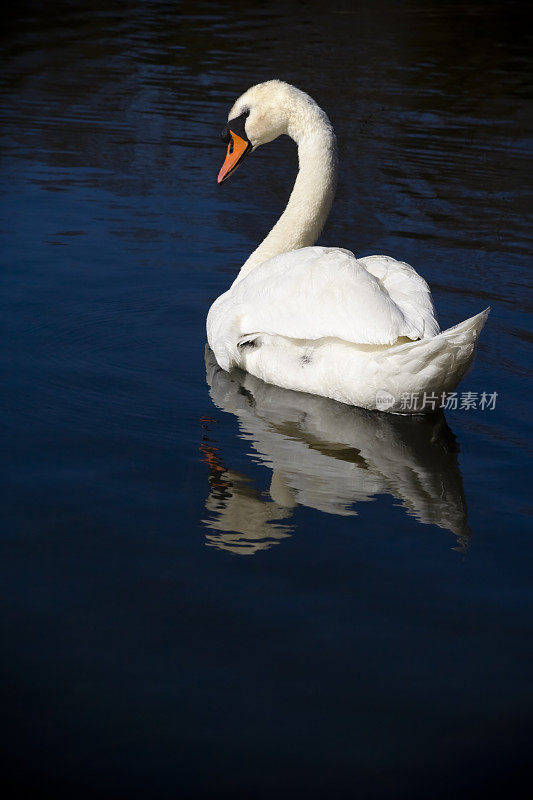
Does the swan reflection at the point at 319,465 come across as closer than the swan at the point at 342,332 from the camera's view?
Yes

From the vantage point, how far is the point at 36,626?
12.2 feet

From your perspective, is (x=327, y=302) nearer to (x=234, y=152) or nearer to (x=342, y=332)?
(x=342, y=332)

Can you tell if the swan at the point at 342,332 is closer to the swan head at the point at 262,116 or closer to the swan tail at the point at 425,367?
the swan tail at the point at 425,367

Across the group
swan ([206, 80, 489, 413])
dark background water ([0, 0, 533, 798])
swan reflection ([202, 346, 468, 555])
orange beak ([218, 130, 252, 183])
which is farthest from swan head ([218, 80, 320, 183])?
swan reflection ([202, 346, 468, 555])

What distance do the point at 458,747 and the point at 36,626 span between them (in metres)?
1.51

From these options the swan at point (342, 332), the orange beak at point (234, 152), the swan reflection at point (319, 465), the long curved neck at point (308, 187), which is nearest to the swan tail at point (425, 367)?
the swan at point (342, 332)

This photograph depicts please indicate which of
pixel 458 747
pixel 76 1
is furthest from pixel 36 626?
pixel 76 1

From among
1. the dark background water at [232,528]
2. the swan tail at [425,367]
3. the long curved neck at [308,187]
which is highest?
the long curved neck at [308,187]

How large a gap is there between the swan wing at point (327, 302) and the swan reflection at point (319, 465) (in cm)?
45

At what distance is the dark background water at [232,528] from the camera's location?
10.5 ft

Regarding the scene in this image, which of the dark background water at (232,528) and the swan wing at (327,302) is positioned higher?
the swan wing at (327,302)

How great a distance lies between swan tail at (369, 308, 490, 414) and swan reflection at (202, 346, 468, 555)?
0.25 meters

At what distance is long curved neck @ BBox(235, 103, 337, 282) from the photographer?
741 cm

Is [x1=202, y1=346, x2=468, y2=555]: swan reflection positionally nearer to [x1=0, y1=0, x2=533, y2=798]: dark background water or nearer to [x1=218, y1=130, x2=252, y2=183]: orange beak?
[x1=0, y1=0, x2=533, y2=798]: dark background water
